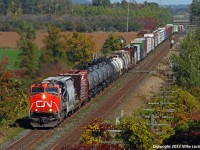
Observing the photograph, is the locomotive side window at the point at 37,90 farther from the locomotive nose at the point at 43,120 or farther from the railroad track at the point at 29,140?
the railroad track at the point at 29,140

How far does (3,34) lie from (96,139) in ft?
346

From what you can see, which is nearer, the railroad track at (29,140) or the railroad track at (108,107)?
the railroad track at (29,140)

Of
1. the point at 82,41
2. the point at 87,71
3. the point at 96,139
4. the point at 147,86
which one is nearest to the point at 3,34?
the point at 82,41

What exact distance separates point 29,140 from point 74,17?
406ft

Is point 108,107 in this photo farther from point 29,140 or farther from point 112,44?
point 112,44

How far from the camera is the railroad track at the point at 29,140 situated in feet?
85.2

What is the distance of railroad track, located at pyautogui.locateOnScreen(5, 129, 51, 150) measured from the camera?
2598cm

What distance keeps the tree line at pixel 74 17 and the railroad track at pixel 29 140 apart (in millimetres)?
97186

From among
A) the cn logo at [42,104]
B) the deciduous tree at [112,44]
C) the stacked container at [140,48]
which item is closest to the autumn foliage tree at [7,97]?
the cn logo at [42,104]

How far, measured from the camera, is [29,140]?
2742 cm

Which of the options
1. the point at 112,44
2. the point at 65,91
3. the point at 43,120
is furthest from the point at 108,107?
the point at 112,44

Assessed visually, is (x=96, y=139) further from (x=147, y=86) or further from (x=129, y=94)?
(x=147, y=86)

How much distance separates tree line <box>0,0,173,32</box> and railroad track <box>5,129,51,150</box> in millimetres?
97186

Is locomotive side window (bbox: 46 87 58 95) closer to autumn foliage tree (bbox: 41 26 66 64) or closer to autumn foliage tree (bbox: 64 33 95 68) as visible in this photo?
autumn foliage tree (bbox: 41 26 66 64)
